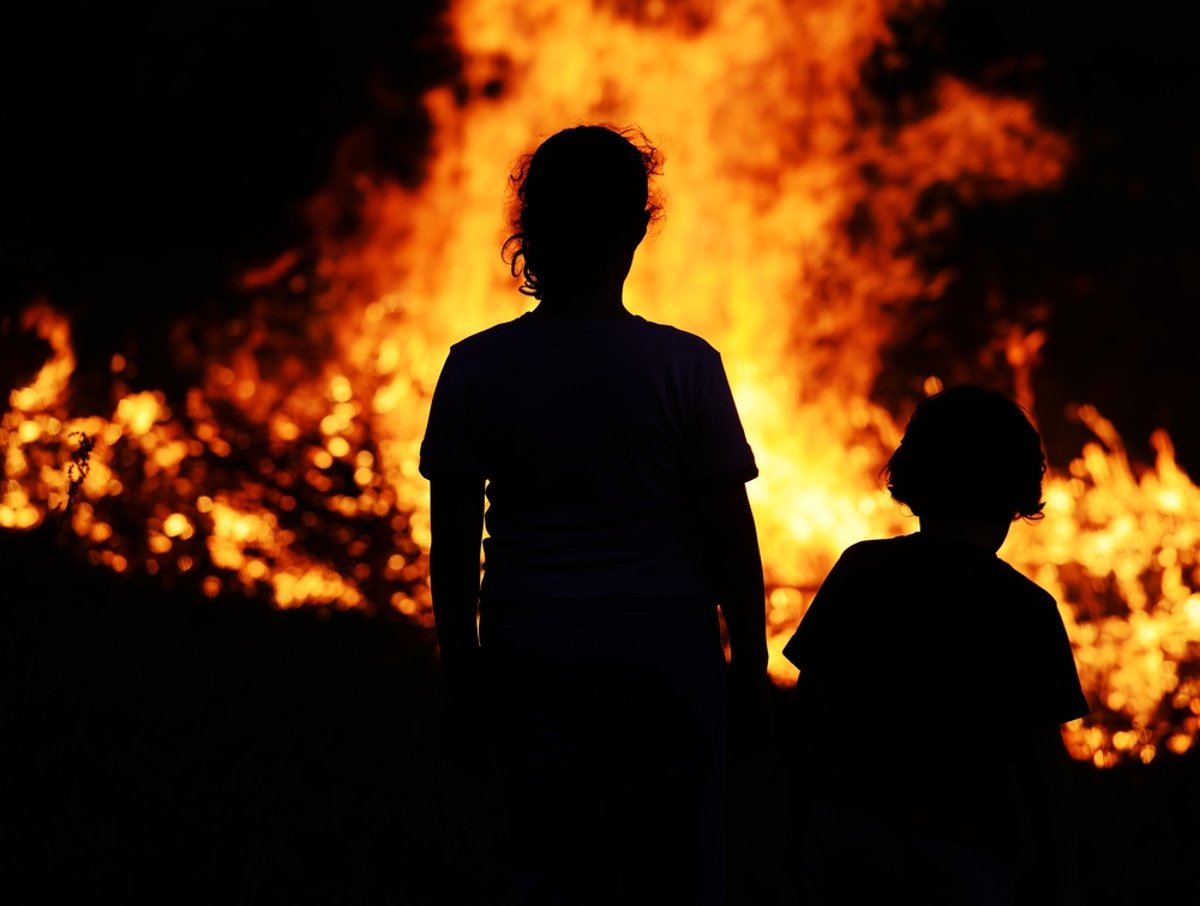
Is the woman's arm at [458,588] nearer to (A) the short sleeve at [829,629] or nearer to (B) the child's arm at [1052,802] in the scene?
(A) the short sleeve at [829,629]

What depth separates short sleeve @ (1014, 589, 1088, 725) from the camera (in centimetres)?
196

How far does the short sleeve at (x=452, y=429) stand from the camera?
2.12 meters

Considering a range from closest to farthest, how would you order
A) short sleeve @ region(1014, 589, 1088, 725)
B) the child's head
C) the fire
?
short sleeve @ region(1014, 589, 1088, 725)
the child's head
the fire

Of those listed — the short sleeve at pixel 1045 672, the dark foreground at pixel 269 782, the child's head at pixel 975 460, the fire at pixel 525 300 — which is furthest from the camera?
the fire at pixel 525 300

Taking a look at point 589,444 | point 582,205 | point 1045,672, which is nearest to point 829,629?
point 1045,672

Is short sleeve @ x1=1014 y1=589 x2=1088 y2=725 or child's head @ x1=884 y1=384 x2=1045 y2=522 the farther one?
child's head @ x1=884 y1=384 x2=1045 y2=522

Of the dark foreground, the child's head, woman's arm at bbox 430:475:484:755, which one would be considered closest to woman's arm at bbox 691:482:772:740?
the child's head

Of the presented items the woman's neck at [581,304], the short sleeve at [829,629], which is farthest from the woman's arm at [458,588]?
the short sleeve at [829,629]

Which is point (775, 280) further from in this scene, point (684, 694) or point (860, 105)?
point (684, 694)

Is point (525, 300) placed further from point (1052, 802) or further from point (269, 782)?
point (1052, 802)

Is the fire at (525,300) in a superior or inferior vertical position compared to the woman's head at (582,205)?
superior

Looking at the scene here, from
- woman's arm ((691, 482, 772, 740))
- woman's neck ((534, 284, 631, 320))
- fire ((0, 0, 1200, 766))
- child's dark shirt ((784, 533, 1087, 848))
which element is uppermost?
fire ((0, 0, 1200, 766))

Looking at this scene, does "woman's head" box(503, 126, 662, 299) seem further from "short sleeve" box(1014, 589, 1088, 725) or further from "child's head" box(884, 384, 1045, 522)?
"short sleeve" box(1014, 589, 1088, 725)

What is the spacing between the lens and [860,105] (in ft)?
21.6
